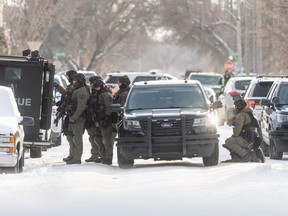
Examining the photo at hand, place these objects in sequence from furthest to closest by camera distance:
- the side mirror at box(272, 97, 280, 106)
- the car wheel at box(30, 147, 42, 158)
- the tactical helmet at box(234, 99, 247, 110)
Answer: the car wheel at box(30, 147, 42, 158)
the side mirror at box(272, 97, 280, 106)
the tactical helmet at box(234, 99, 247, 110)

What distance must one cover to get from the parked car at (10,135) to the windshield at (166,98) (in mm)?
2506

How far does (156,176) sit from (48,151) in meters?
10.8

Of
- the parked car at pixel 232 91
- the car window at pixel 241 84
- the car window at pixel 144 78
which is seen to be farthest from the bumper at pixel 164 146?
the car window at pixel 144 78

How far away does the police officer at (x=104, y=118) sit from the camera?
2428 centimetres

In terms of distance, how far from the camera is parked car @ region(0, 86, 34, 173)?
66.6 ft

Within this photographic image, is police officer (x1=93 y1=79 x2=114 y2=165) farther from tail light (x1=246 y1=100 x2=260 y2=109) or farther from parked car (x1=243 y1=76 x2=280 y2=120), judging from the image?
parked car (x1=243 y1=76 x2=280 y2=120)

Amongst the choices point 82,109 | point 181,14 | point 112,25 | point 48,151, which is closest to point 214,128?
point 82,109

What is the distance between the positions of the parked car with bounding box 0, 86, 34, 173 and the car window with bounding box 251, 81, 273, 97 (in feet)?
34.8

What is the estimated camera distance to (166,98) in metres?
23.4

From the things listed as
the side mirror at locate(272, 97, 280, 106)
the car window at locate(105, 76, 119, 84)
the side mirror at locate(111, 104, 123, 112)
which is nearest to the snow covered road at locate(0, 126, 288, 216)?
the side mirror at locate(111, 104, 123, 112)

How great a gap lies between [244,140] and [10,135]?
5025mm

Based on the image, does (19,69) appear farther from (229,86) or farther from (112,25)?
(112,25)

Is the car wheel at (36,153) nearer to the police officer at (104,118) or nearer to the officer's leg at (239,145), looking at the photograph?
→ the police officer at (104,118)

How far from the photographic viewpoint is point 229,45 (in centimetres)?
10562
